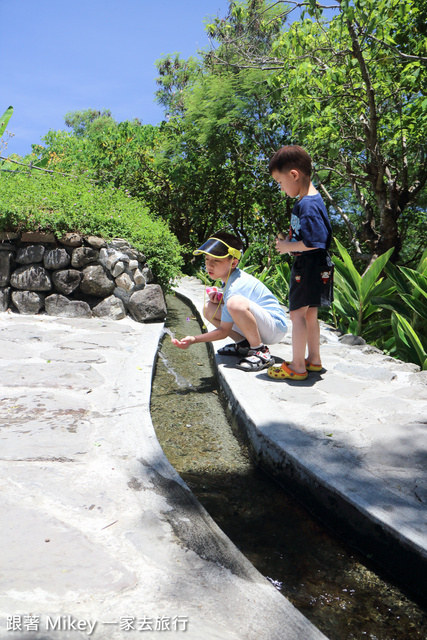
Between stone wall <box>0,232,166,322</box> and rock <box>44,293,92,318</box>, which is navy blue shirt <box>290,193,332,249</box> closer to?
stone wall <box>0,232,166,322</box>

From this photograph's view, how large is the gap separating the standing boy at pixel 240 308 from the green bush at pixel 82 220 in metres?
2.39

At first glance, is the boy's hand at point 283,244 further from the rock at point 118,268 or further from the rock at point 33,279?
the rock at point 33,279

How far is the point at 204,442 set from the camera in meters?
2.43

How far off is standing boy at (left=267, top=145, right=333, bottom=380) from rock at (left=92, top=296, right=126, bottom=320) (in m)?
2.81

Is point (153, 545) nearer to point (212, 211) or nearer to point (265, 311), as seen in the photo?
Answer: point (265, 311)

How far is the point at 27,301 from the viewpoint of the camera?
5.38 meters

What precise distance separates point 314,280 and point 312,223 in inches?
13.3

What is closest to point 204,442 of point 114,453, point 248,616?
point 114,453

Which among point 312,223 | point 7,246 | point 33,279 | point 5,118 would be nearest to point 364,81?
point 312,223

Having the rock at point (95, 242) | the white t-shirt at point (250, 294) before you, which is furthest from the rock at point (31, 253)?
the white t-shirt at point (250, 294)

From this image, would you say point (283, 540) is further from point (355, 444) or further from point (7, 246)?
point (7, 246)

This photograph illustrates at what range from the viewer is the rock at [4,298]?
5395 mm

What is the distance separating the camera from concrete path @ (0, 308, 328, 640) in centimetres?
110

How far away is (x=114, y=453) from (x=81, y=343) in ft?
7.29
